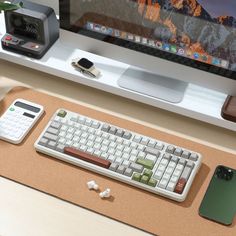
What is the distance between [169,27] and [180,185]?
35 centimetres

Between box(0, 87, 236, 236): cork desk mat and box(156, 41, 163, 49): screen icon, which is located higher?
box(156, 41, 163, 49): screen icon

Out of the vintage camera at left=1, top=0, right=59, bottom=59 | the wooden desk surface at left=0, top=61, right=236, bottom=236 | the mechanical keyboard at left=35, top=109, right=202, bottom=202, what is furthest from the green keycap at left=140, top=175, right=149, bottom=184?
the vintage camera at left=1, top=0, right=59, bottom=59

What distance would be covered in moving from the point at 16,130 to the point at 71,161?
160 mm

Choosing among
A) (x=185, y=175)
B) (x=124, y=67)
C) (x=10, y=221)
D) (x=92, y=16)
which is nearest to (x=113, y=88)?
(x=124, y=67)

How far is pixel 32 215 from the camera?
0.99m

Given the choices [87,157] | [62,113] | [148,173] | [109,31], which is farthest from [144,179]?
[109,31]

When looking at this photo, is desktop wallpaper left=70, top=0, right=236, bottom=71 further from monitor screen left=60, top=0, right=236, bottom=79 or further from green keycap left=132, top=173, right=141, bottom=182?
green keycap left=132, top=173, right=141, bottom=182

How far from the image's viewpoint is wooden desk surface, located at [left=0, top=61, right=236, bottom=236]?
3.18ft

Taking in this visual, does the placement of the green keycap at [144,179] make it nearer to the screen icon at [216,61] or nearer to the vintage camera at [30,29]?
the screen icon at [216,61]

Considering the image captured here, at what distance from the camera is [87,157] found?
107 centimetres

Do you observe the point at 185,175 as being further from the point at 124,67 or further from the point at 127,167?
the point at 124,67

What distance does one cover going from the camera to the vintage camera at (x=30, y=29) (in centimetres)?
125

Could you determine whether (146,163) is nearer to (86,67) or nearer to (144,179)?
(144,179)

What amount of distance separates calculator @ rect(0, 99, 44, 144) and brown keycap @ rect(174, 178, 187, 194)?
37cm
